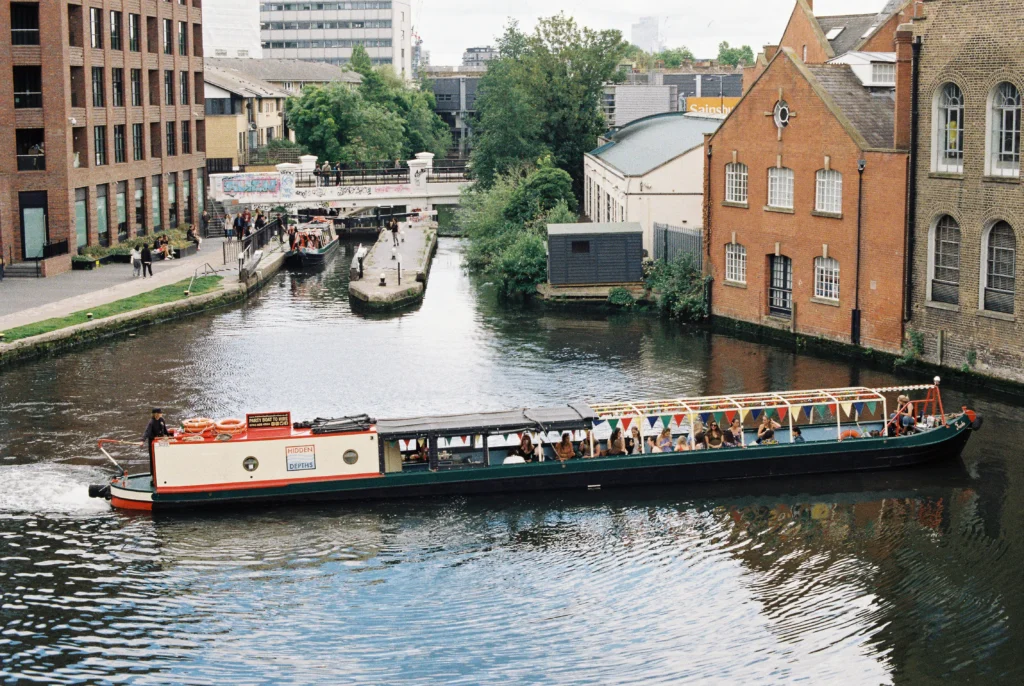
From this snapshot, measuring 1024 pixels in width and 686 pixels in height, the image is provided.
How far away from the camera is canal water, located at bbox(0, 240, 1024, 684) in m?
20.5

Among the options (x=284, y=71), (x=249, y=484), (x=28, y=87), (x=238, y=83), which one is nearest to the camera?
(x=249, y=484)

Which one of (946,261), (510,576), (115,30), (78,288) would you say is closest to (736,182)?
(946,261)

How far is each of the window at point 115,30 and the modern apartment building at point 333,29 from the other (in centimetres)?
12190

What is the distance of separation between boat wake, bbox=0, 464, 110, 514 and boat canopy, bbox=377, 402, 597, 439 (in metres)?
6.48

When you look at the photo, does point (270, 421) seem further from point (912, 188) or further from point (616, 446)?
point (912, 188)

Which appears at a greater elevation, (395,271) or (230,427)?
(395,271)

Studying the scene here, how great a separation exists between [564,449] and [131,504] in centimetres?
949

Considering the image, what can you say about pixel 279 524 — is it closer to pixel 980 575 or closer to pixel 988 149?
pixel 980 575

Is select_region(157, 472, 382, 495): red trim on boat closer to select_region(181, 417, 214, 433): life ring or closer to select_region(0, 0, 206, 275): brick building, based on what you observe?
select_region(181, 417, 214, 433): life ring

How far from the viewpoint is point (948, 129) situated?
3850cm

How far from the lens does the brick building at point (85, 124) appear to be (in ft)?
191

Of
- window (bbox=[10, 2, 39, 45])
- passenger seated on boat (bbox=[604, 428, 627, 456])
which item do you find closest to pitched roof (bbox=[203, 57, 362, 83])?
window (bbox=[10, 2, 39, 45])

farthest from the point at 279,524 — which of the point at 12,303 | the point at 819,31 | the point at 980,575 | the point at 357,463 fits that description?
the point at 819,31

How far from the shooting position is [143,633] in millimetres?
21656
